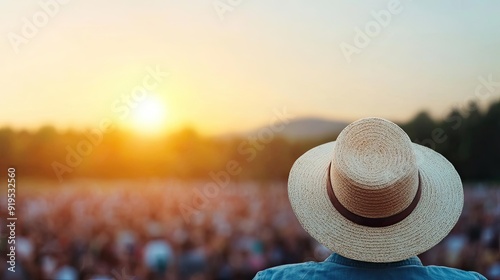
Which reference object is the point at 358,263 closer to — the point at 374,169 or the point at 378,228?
the point at 378,228

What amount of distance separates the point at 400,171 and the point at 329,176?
17cm

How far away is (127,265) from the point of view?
21.4 feet

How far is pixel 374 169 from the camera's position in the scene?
5.14ft

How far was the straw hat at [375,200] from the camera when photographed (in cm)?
150

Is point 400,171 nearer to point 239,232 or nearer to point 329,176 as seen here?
point 329,176

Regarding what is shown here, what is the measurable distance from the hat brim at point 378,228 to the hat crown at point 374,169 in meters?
0.04

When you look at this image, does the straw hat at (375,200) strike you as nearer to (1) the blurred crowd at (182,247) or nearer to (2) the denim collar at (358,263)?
(2) the denim collar at (358,263)

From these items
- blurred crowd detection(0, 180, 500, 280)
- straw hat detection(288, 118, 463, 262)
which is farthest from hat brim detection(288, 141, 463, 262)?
→ blurred crowd detection(0, 180, 500, 280)

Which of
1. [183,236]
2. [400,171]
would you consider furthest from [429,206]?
[183,236]

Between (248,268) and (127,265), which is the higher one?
(127,265)

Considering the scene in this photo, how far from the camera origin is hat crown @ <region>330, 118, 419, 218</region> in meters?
1.52

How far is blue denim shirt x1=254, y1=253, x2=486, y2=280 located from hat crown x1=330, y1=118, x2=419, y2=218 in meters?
0.13

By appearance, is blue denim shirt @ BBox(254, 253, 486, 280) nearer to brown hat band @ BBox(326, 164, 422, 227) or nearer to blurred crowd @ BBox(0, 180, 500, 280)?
brown hat band @ BBox(326, 164, 422, 227)

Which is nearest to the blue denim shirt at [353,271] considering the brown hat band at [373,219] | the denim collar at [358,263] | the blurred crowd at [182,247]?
the denim collar at [358,263]
